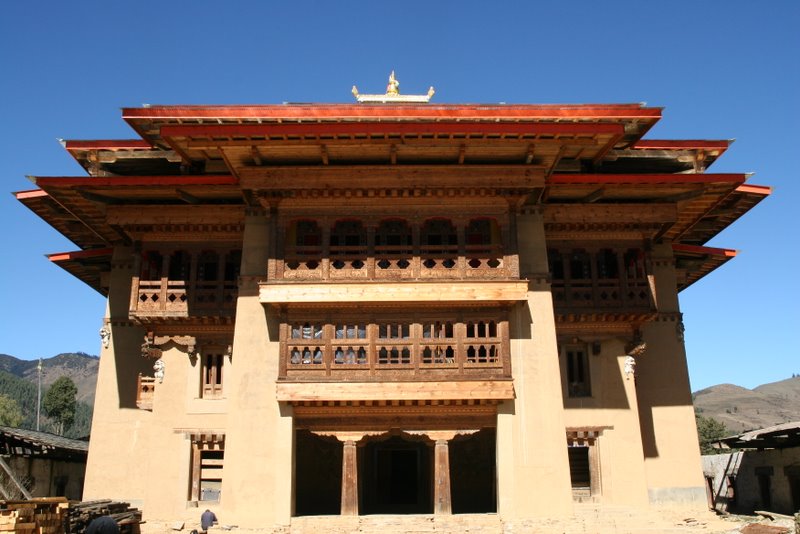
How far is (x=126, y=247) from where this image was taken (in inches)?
994

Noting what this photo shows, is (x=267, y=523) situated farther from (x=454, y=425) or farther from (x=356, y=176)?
(x=356, y=176)

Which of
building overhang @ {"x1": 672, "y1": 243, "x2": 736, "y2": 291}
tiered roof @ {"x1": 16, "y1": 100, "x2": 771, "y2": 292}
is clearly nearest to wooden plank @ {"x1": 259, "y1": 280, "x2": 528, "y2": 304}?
tiered roof @ {"x1": 16, "y1": 100, "x2": 771, "y2": 292}

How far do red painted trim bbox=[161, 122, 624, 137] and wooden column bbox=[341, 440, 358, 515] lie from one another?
8.00m

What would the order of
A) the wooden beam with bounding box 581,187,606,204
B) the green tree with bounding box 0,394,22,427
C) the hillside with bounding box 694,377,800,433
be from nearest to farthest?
the wooden beam with bounding box 581,187,606,204
the green tree with bounding box 0,394,22,427
the hillside with bounding box 694,377,800,433

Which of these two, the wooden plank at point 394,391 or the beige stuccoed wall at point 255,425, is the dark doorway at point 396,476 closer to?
the beige stuccoed wall at point 255,425

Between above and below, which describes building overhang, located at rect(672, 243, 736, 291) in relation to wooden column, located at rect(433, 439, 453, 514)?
above

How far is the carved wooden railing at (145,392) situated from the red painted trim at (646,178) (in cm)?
1358

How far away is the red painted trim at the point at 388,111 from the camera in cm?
1839

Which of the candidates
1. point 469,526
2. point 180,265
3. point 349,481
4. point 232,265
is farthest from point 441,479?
point 180,265

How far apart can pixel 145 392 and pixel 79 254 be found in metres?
6.02

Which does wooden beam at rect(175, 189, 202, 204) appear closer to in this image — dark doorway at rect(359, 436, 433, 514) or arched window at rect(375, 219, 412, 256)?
arched window at rect(375, 219, 412, 256)

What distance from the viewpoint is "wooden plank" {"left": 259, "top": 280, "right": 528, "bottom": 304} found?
19250 millimetres

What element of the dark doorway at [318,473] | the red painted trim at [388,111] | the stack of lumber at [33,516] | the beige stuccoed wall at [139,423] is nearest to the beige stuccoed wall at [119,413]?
the beige stuccoed wall at [139,423]

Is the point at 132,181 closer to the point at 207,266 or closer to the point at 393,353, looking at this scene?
the point at 207,266
